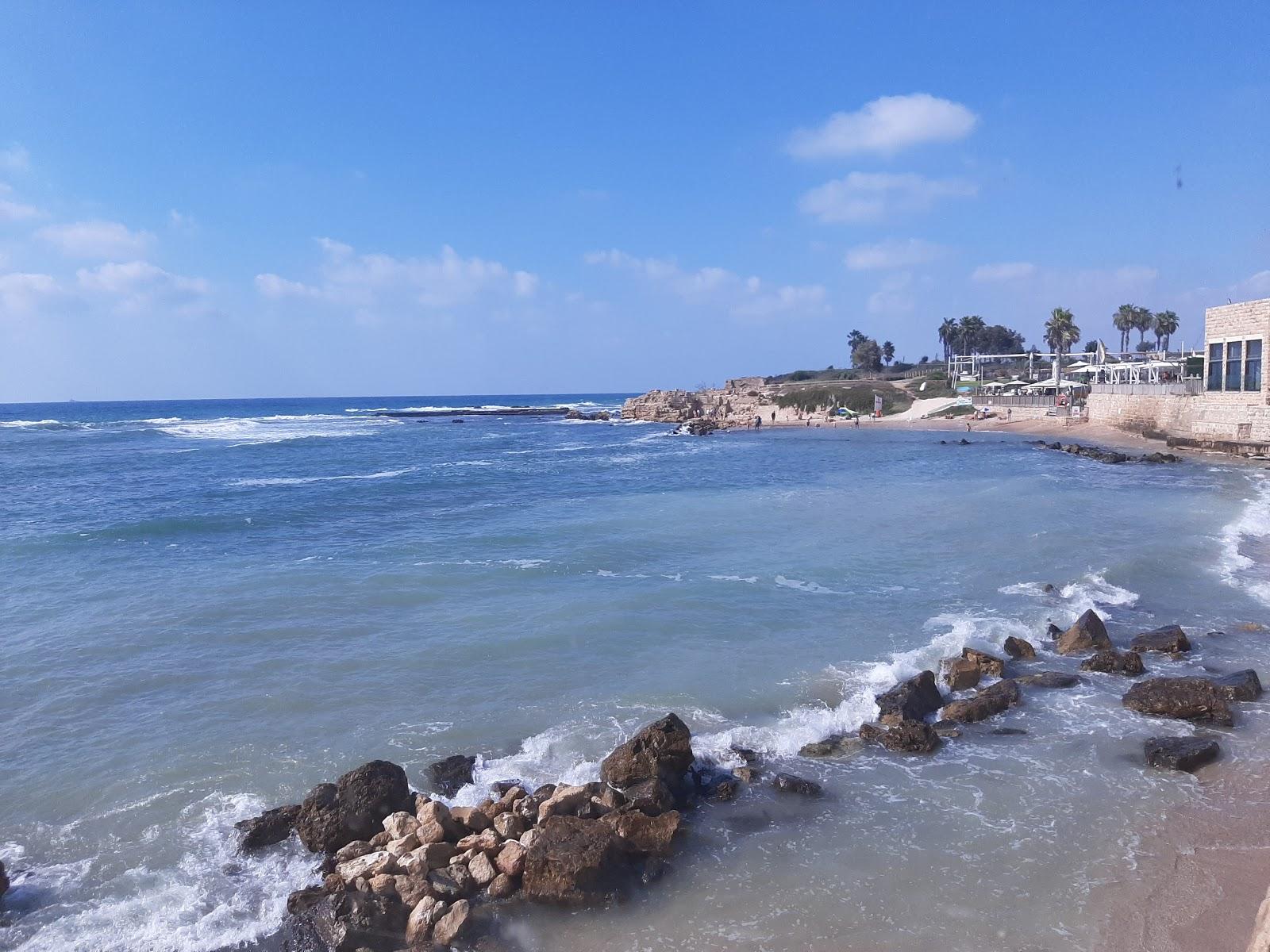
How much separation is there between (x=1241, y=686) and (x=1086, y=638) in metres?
2.59

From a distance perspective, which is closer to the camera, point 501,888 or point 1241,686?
point 501,888

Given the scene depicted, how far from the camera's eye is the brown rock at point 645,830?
26.5 ft

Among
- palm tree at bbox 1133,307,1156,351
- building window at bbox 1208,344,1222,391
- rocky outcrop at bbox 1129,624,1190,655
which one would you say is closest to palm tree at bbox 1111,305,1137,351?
palm tree at bbox 1133,307,1156,351

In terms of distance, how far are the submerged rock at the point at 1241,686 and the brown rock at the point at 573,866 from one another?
346 inches

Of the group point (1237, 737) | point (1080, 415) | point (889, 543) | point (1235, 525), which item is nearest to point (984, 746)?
point (1237, 737)

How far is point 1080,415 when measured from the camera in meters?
63.2

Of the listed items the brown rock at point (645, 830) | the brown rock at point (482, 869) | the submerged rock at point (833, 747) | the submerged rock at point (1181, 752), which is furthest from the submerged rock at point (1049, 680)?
the brown rock at point (482, 869)

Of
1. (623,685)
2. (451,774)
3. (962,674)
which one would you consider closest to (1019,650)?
(962,674)

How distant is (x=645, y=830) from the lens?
8172 mm

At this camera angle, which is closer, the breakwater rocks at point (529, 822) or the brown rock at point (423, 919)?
the brown rock at point (423, 919)

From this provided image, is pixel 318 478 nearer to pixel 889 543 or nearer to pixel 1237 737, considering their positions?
pixel 889 543

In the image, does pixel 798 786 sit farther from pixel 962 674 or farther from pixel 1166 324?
pixel 1166 324

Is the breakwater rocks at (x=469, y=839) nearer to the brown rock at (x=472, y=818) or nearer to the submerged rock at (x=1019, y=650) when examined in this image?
the brown rock at (x=472, y=818)

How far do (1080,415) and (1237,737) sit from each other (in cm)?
6032
